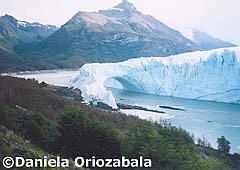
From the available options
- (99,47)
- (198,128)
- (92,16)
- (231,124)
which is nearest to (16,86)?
(198,128)

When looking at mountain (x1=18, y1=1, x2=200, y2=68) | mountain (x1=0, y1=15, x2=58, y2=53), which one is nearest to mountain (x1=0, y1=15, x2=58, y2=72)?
mountain (x1=0, y1=15, x2=58, y2=53)

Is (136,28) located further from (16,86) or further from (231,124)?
(16,86)

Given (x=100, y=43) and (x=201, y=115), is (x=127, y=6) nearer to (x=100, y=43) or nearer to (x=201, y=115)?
(x=100, y=43)

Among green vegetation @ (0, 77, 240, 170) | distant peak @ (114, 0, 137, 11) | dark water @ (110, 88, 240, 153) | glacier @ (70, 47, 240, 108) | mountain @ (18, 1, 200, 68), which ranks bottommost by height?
dark water @ (110, 88, 240, 153)

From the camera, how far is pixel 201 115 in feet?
30.5

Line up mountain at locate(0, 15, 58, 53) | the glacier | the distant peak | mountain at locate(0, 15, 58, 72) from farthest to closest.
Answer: the distant peak < mountain at locate(0, 15, 58, 53) < mountain at locate(0, 15, 58, 72) < the glacier

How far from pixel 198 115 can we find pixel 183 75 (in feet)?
6.51

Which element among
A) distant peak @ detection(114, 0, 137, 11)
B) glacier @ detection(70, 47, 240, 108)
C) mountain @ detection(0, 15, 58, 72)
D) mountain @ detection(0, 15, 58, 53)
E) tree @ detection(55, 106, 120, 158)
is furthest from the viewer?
distant peak @ detection(114, 0, 137, 11)

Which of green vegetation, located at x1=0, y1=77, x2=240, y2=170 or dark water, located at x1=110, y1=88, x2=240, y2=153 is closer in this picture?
green vegetation, located at x1=0, y1=77, x2=240, y2=170

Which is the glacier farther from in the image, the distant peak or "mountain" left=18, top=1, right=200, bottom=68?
the distant peak

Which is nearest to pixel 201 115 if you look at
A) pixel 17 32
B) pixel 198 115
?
pixel 198 115

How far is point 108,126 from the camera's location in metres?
3.58

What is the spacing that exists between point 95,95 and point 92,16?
19.6 m

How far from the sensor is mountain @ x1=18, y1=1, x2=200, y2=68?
2222 centimetres
